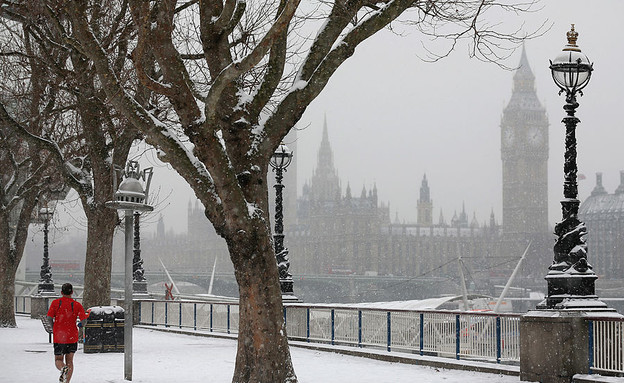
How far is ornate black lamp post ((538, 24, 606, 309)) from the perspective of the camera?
13.2 metres

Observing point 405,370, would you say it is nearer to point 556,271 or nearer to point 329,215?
point 556,271

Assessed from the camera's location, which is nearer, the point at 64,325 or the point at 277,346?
the point at 277,346

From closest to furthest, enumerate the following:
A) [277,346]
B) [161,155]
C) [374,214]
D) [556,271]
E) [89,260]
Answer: [277,346], [161,155], [556,271], [89,260], [374,214]

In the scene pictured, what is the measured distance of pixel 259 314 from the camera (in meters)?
11.1

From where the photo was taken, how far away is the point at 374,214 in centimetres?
18262

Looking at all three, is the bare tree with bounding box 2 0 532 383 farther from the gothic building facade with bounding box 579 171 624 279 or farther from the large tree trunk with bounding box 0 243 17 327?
the gothic building facade with bounding box 579 171 624 279

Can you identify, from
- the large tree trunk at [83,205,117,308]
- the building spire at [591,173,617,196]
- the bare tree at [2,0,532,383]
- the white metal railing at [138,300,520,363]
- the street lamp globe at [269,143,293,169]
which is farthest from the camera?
the building spire at [591,173,617,196]

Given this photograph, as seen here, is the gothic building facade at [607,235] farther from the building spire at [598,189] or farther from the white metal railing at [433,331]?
the white metal railing at [433,331]

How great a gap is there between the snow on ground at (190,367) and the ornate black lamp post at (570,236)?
65.1 inches

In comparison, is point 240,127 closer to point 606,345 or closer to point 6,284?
point 606,345

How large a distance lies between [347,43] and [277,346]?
4.16 meters

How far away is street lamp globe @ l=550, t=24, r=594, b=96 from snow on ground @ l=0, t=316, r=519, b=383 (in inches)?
192

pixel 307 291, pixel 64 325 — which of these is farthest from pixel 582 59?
pixel 307 291

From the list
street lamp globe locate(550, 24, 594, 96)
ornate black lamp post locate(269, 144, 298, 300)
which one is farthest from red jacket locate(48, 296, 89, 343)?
ornate black lamp post locate(269, 144, 298, 300)
